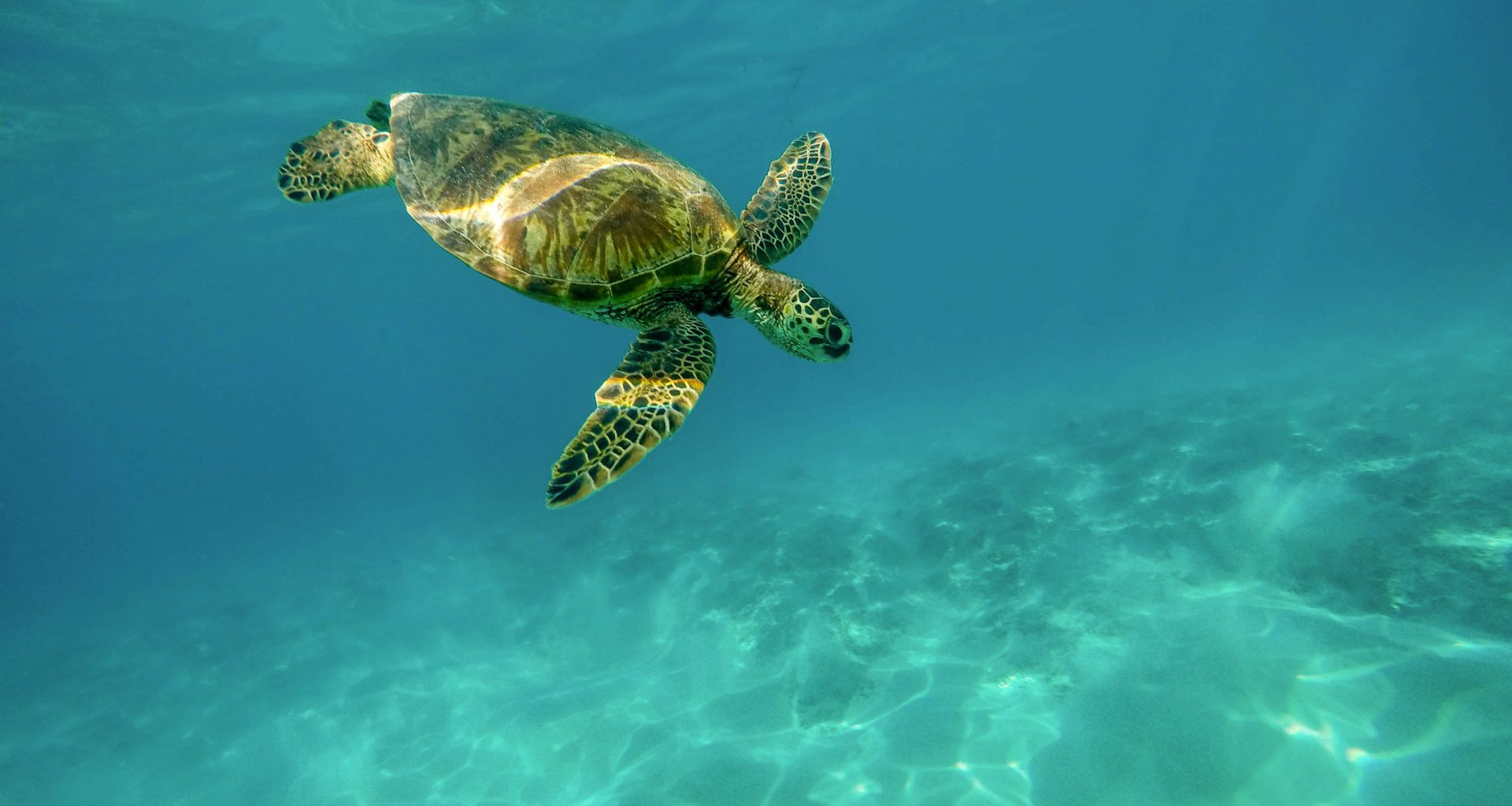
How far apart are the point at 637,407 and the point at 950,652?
18.9 feet

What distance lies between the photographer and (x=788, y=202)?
6.41m

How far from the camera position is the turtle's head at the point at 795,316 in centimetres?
523

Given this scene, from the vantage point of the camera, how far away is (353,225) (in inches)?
1300

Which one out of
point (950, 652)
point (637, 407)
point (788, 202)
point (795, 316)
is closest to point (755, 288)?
point (795, 316)

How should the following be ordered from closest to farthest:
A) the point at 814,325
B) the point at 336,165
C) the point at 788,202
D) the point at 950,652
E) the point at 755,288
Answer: the point at 814,325 → the point at 755,288 → the point at 788,202 → the point at 336,165 → the point at 950,652

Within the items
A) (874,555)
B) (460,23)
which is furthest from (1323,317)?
(460,23)

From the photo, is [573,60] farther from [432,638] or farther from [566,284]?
[566,284]

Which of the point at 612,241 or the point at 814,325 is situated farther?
the point at 814,325

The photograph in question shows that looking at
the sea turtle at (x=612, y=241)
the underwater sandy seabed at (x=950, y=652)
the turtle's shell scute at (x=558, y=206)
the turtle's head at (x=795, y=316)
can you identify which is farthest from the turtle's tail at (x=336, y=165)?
the underwater sandy seabed at (x=950, y=652)

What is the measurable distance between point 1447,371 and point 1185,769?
611 inches

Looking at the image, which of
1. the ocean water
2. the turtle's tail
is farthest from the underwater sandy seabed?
the turtle's tail

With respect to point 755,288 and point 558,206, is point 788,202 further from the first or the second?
point 558,206

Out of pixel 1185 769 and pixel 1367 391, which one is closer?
pixel 1185 769

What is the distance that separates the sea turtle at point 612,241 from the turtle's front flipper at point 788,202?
0.02 metres
